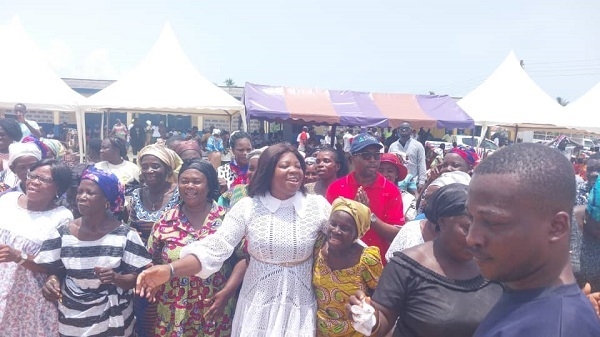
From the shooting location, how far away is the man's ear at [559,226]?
120 cm

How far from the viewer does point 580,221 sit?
2740mm

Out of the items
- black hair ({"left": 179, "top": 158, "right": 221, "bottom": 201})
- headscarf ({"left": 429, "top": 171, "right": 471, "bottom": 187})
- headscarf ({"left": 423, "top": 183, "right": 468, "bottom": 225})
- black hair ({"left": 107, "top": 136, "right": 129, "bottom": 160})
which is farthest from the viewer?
black hair ({"left": 107, "top": 136, "right": 129, "bottom": 160})

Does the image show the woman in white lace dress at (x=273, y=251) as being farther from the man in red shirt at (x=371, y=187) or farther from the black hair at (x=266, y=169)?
the man in red shirt at (x=371, y=187)

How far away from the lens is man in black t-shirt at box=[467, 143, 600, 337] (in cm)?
118

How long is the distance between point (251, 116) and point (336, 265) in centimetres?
998

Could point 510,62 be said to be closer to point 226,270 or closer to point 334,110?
point 334,110

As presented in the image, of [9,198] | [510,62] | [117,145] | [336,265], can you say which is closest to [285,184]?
[336,265]

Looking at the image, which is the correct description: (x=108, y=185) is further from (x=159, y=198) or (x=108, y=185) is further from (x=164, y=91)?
(x=164, y=91)

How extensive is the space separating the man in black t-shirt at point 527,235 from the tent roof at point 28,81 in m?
10.4

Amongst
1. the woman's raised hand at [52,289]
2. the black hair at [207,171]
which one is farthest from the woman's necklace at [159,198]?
the woman's raised hand at [52,289]

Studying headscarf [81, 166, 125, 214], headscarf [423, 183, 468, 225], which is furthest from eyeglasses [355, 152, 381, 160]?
headscarf [81, 166, 125, 214]

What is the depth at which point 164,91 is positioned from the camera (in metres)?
10.4

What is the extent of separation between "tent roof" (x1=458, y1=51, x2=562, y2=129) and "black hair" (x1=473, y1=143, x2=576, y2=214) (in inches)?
520

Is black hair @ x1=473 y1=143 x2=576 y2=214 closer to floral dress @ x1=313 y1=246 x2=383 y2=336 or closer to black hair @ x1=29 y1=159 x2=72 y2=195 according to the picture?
floral dress @ x1=313 y1=246 x2=383 y2=336
